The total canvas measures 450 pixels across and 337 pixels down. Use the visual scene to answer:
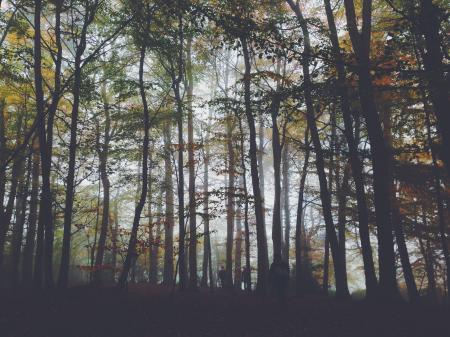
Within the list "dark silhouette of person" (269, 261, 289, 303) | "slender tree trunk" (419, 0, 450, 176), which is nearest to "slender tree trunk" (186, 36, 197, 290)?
"dark silhouette of person" (269, 261, 289, 303)

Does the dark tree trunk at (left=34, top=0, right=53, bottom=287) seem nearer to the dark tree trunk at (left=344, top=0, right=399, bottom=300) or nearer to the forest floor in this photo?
the forest floor

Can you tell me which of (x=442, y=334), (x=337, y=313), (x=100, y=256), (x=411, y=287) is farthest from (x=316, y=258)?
(x=442, y=334)

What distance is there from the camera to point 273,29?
548cm

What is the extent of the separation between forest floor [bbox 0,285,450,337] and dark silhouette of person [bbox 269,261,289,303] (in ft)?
1.38

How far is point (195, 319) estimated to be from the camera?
8.30 m

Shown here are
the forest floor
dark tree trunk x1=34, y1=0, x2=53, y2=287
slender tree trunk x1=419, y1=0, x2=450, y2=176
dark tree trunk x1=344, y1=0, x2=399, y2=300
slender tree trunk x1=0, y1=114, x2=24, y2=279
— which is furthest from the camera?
slender tree trunk x1=0, y1=114, x2=24, y2=279

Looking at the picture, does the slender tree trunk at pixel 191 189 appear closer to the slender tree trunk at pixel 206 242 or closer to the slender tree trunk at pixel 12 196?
the slender tree trunk at pixel 206 242

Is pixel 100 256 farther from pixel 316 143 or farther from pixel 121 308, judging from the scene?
pixel 316 143

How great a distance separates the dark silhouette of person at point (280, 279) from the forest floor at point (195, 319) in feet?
1.38

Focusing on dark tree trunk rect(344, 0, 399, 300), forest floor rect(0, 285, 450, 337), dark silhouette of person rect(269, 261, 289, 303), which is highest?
dark tree trunk rect(344, 0, 399, 300)

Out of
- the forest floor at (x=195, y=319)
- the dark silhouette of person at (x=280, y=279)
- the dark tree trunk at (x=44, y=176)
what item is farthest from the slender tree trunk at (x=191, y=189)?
the dark tree trunk at (x=44, y=176)

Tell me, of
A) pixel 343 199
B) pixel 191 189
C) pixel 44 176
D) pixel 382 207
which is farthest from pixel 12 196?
pixel 382 207

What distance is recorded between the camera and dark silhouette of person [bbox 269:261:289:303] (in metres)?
10.1

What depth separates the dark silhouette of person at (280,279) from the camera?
33.3 ft
